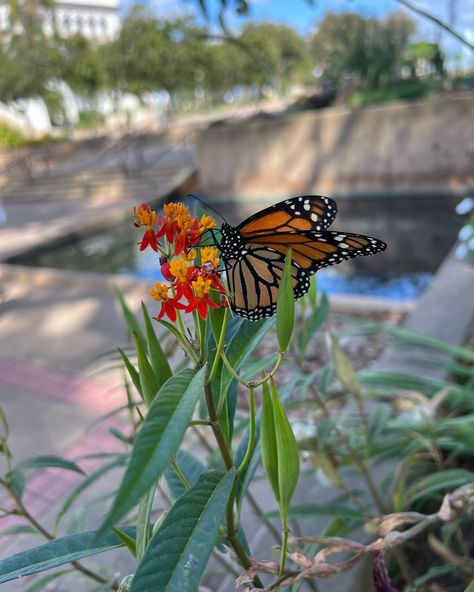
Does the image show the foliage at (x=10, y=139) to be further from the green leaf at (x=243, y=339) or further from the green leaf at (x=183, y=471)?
the green leaf at (x=243, y=339)

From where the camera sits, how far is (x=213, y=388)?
27.6 inches

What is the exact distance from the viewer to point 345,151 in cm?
966

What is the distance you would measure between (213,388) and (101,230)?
9.13 meters

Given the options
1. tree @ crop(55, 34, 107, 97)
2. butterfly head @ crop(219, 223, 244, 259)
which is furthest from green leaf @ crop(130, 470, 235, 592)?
tree @ crop(55, 34, 107, 97)

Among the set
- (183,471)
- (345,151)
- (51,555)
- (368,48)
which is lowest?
(345,151)

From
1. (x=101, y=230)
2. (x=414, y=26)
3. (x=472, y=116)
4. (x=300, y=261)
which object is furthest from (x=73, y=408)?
(x=414, y=26)

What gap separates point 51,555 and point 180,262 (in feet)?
1.33

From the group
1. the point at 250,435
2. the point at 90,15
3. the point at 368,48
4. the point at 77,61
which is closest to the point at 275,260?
the point at 250,435

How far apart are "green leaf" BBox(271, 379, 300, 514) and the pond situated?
340 cm

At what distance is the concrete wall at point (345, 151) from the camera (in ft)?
28.4

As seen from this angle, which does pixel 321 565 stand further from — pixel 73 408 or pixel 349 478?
pixel 73 408

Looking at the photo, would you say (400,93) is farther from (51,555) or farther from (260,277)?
(51,555)

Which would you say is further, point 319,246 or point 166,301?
point 319,246

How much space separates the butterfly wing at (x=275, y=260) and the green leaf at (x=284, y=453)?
0.69 feet
